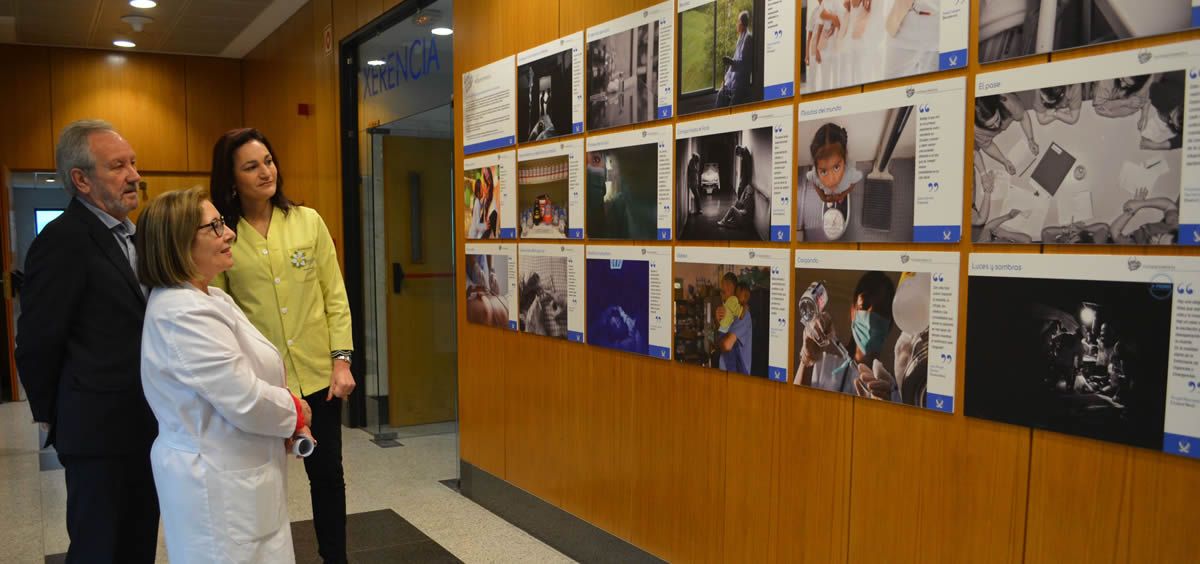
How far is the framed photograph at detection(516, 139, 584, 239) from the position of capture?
3.25 meters

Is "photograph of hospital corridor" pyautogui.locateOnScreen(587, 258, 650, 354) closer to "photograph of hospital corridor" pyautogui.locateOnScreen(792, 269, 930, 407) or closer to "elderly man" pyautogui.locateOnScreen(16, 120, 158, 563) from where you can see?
"photograph of hospital corridor" pyautogui.locateOnScreen(792, 269, 930, 407)

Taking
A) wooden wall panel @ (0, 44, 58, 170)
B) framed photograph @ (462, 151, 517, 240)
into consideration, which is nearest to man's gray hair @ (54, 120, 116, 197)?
framed photograph @ (462, 151, 517, 240)

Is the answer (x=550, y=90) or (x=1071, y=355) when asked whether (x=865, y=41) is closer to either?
(x=1071, y=355)

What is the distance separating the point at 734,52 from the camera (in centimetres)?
250

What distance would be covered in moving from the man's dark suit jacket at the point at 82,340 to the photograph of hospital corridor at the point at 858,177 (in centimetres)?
186

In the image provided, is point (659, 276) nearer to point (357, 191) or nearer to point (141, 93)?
point (357, 191)

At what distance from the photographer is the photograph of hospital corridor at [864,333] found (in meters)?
1.99

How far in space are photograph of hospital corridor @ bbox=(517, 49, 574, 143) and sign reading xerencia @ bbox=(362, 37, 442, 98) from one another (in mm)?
1295

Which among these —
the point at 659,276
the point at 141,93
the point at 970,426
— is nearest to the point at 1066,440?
the point at 970,426

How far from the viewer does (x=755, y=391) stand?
98.1 inches

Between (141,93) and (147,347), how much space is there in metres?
6.98

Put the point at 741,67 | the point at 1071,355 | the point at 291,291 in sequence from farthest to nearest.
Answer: the point at 291,291 < the point at 741,67 < the point at 1071,355

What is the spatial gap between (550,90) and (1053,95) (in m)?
2.06

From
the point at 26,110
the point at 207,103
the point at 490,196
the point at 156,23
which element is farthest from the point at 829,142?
the point at 26,110
